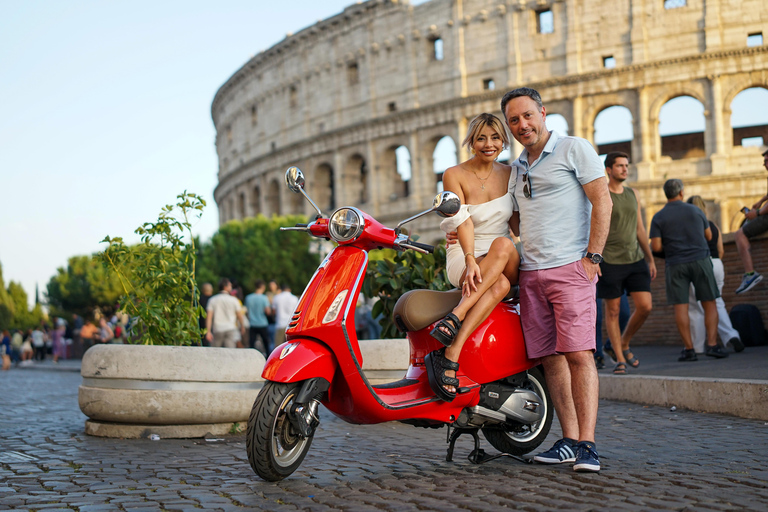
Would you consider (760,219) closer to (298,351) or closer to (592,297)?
(592,297)

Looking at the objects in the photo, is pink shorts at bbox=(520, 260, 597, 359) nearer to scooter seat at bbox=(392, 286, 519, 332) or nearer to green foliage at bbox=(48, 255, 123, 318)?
scooter seat at bbox=(392, 286, 519, 332)

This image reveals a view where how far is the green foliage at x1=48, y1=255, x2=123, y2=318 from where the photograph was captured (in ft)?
182

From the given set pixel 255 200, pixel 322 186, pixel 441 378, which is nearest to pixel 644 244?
pixel 441 378

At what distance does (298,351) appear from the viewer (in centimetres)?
379

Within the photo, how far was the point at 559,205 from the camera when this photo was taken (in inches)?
170

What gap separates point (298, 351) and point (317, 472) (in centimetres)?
78

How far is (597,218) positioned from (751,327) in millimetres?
6650

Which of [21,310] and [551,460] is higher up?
[21,310]

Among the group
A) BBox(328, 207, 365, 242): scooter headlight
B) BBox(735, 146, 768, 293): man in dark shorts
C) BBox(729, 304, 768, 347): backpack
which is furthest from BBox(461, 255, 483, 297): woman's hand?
BBox(729, 304, 768, 347): backpack

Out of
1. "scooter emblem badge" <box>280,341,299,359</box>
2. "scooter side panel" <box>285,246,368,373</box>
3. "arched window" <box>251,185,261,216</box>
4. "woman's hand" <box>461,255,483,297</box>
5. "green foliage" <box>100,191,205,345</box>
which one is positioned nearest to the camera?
"scooter emblem badge" <box>280,341,299,359</box>

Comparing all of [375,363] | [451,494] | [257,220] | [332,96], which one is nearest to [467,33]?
[332,96]

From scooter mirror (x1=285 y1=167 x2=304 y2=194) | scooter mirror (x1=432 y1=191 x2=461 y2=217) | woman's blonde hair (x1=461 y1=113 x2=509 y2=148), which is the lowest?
scooter mirror (x1=432 y1=191 x2=461 y2=217)

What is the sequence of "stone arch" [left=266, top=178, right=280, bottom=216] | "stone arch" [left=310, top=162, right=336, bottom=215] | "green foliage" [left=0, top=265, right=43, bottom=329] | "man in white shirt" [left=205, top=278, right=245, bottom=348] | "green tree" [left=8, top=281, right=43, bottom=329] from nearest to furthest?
1. "man in white shirt" [left=205, top=278, right=245, bottom=348]
2. "stone arch" [left=310, top=162, right=336, bottom=215]
3. "stone arch" [left=266, top=178, right=280, bottom=216]
4. "green foliage" [left=0, top=265, right=43, bottom=329]
5. "green tree" [left=8, top=281, right=43, bottom=329]

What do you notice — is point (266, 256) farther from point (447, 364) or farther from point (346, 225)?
point (346, 225)
